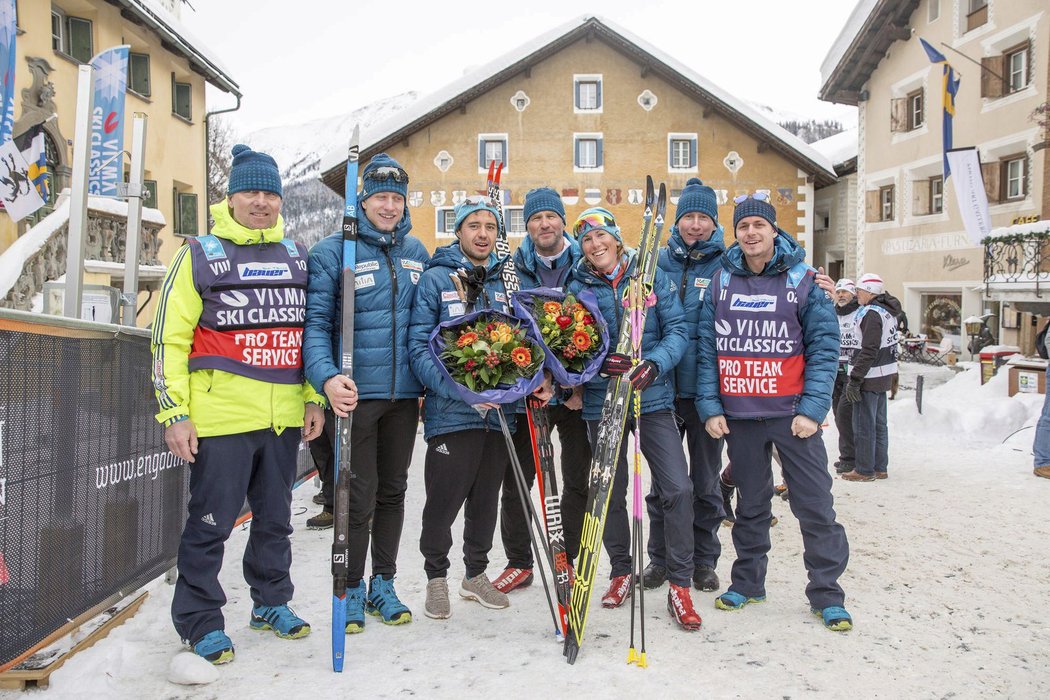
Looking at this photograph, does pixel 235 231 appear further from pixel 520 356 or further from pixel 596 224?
pixel 596 224

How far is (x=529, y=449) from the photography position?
4.21m

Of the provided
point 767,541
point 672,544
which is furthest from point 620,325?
point 767,541

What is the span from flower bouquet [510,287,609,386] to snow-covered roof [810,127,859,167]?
80.7ft

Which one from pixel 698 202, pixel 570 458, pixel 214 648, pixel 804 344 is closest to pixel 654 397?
pixel 570 458

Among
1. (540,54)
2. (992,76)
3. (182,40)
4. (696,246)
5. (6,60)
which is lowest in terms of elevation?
(696,246)

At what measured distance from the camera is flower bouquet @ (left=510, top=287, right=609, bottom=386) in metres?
3.62

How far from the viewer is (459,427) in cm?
375

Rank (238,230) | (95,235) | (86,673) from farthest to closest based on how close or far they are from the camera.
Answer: (95,235)
(238,230)
(86,673)

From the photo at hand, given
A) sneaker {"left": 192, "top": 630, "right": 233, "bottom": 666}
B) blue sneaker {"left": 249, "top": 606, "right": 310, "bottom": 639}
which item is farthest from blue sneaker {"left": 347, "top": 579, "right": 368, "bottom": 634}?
sneaker {"left": 192, "top": 630, "right": 233, "bottom": 666}

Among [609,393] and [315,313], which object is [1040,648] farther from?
[315,313]

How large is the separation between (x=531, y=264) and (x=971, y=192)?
15.5 meters

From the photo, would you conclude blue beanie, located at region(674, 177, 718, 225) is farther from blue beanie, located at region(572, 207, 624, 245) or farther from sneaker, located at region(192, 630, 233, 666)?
sneaker, located at region(192, 630, 233, 666)

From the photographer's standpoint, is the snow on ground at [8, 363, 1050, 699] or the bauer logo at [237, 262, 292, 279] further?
the bauer logo at [237, 262, 292, 279]

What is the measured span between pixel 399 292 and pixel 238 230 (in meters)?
0.76
